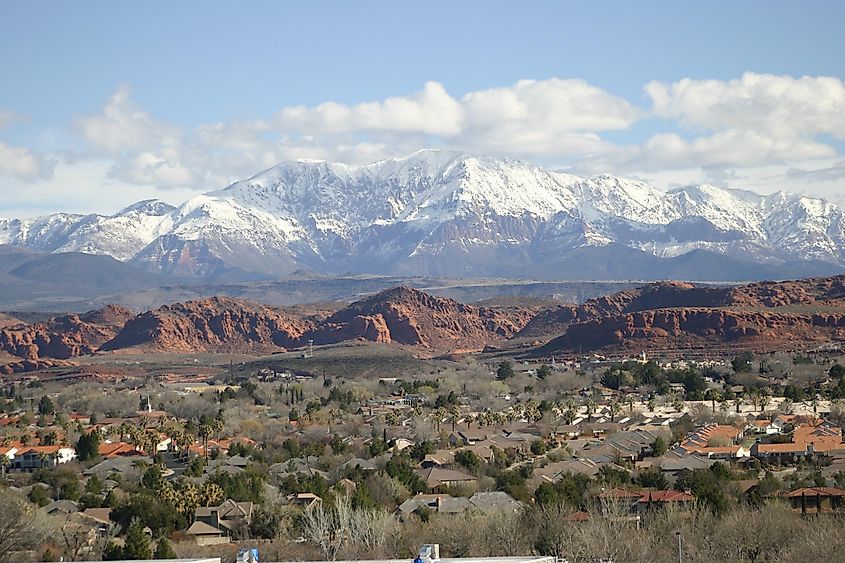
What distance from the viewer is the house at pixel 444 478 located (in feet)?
294

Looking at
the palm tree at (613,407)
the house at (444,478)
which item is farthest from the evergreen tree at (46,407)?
the house at (444,478)

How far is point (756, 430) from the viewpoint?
110688 mm

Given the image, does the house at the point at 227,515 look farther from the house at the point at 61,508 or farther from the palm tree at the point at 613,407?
the palm tree at the point at 613,407

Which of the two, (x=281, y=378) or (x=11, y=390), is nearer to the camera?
(x=11, y=390)

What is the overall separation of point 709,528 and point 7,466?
55194 millimetres

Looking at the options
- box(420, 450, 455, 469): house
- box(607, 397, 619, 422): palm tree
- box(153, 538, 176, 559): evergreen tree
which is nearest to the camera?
box(153, 538, 176, 559): evergreen tree

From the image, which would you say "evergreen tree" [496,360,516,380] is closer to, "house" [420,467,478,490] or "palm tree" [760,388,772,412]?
"palm tree" [760,388,772,412]

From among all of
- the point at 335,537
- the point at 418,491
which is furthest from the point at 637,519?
the point at 418,491

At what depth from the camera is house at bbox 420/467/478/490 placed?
89625 mm

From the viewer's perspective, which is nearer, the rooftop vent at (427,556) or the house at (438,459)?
the rooftop vent at (427,556)

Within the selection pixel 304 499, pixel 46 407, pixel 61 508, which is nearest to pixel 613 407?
pixel 46 407

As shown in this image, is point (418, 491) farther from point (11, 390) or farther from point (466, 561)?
point (11, 390)

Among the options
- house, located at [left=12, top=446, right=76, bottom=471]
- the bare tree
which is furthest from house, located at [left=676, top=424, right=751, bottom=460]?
the bare tree

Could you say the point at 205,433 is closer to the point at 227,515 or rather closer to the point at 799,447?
the point at 227,515
